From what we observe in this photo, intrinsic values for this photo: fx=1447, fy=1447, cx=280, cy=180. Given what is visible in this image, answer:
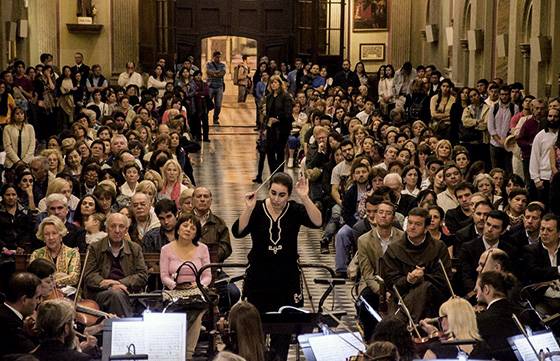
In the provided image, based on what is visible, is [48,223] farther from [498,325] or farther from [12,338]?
[498,325]

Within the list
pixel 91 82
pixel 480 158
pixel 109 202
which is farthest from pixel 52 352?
pixel 91 82

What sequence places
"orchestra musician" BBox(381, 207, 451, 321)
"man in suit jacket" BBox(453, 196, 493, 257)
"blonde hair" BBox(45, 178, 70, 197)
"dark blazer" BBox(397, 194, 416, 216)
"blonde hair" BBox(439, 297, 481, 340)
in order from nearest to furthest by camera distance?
"blonde hair" BBox(439, 297, 481, 340), "orchestra musician" BBox(381, 207, 451, 321), "man in suit jacket" BBox(453, 196, 493, 257), "blonde hair" BBox(45, 178, 70, 197), "dark blazer" BBox(397, 194, 416, 216)

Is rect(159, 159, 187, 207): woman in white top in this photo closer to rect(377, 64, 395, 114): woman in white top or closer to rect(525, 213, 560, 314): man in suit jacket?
rect(525, 213, 560, 314): man in suit jacket

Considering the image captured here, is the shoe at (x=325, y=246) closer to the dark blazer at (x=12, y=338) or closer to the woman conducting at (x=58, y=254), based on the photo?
the woman conducting at (x=58, y=254)

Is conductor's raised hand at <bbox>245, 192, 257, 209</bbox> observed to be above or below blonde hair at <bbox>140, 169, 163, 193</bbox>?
above

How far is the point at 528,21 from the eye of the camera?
25.4 metres

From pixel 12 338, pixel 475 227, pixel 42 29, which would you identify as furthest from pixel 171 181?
pixel 42 29

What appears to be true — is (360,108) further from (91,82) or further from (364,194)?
(364,194)

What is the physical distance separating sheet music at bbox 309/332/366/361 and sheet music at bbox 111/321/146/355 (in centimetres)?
106

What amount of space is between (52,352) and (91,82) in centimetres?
2358

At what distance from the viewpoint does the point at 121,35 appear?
36.5m

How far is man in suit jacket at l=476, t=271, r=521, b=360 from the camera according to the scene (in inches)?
370

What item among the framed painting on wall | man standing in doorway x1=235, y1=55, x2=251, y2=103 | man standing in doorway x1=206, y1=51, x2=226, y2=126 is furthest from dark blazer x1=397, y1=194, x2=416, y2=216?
man standing in doorway x1=235, y1=55, x2=251, y2=103

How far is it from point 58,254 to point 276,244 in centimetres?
232
